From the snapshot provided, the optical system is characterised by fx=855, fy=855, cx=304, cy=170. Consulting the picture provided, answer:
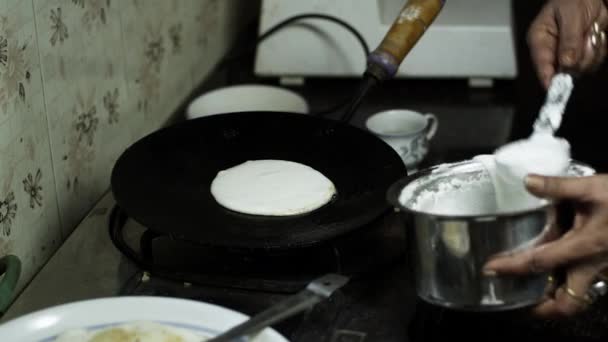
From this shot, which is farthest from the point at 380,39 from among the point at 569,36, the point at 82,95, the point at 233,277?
the point at 233,277

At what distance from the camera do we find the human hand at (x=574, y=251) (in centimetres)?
81

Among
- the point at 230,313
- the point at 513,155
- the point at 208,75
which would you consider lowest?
the point at 208,75

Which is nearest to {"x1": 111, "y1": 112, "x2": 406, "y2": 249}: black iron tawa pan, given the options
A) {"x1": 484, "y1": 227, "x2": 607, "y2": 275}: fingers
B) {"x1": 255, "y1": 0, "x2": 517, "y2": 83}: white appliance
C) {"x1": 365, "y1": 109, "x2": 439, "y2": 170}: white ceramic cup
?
{"x1": 365, "y1": 109, "x2": 439, "y2": 170}: white ceramic cup

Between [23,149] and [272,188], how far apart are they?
1.04 feet

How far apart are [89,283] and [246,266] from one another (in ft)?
0.64

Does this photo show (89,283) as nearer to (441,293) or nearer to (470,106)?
(441,293)

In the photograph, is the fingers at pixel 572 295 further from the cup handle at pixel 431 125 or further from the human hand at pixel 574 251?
the cup handle at pixel 431 125

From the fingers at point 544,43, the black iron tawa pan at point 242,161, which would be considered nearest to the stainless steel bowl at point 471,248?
the black iron tawa pan at point 242,161

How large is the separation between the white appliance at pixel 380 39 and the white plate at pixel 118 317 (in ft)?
2.87

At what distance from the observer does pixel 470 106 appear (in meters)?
1.60

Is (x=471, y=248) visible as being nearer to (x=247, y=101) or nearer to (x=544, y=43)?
(x=544, y=43)

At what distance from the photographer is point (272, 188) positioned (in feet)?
3.67

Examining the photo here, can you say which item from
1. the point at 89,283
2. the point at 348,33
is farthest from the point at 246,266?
the point at 348,33

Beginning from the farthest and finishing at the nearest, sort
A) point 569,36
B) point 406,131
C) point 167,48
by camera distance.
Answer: point 167,48, point 406,131, point 569,36
